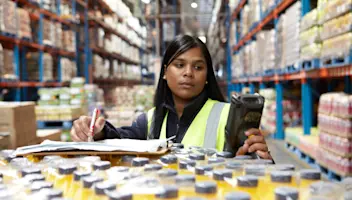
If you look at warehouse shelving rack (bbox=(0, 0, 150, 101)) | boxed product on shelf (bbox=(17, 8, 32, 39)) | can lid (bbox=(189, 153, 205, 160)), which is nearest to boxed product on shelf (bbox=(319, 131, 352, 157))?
can lid (bbox=(189, 153, 205, 160))

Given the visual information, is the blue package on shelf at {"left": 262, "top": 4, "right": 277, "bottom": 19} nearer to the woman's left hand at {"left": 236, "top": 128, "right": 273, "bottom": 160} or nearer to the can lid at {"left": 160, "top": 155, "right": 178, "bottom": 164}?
A: the woman's left hand at {"left": 236, "top": 128, "right": 273, "bottom": 160}

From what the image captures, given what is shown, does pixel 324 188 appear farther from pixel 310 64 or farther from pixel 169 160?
pixel 310 64

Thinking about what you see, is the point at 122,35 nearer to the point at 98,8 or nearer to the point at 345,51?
the point at 98,8

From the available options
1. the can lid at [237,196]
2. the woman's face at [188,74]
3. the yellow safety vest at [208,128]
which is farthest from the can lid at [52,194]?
the woman's face at [188,74]

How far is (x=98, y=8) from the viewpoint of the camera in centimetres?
1391

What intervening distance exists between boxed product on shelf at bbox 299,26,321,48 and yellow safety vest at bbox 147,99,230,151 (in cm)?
288

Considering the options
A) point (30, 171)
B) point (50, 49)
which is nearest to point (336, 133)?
point (30, 171)

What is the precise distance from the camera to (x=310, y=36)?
4.93 meters

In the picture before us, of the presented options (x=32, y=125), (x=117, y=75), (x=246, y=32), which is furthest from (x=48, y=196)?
(x=117, y=75)

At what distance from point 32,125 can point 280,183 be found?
3.65 metres

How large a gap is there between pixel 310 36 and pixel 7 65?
15.4ft

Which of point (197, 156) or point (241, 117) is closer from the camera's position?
point (197, 156)

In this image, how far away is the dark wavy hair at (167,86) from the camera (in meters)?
2.30

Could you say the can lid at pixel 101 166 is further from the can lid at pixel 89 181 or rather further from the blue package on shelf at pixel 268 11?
the blue package on shelf at pixel 268 11
